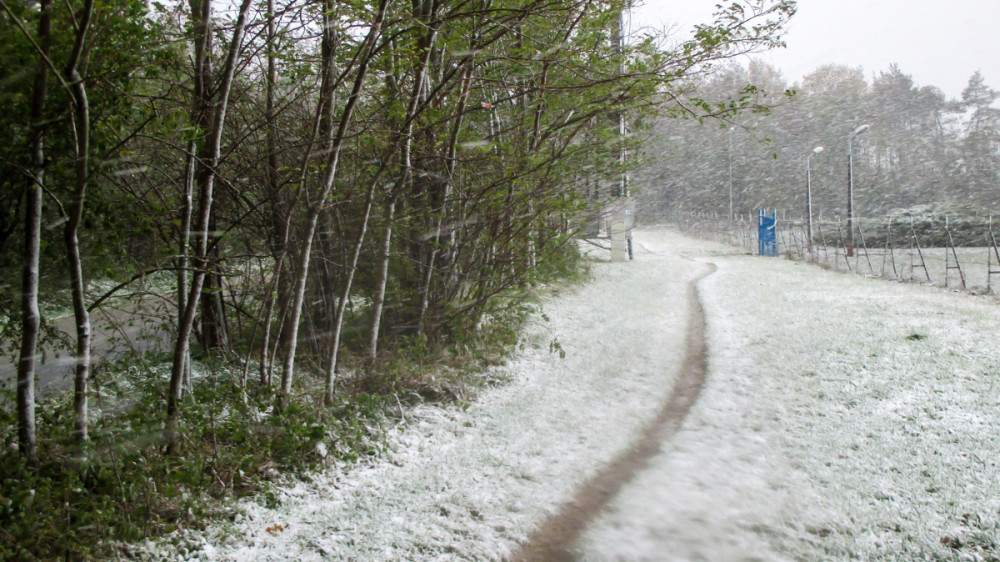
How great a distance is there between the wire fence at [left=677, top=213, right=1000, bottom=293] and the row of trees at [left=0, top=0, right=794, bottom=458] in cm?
1259

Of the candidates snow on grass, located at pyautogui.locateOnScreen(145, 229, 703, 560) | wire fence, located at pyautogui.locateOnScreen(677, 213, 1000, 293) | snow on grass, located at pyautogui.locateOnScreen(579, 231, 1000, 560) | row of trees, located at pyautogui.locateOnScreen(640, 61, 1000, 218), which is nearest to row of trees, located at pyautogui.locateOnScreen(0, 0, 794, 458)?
snow on grass, located at pyautogui.locateOnScreen(145, 229, 703, 560)

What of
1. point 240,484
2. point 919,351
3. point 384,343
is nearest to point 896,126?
point 919,351

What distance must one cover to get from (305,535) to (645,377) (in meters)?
4.99

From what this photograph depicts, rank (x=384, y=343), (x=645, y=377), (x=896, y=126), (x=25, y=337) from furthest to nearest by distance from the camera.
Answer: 1. (x=896, y=126)
2. (x=645, y=377)
3. (x=384, y=343)
4. (x=25, y=337)

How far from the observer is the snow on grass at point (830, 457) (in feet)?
12.6

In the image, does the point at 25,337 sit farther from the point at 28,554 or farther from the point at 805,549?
the point at 805,549

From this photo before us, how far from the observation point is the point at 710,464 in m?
5.12

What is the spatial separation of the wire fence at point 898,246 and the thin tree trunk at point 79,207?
16.8 meters

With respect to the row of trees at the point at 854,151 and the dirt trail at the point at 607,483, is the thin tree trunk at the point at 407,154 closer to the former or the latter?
the dirt trail at the point at 607,483

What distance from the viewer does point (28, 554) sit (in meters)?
2.88

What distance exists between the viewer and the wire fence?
17703 mm

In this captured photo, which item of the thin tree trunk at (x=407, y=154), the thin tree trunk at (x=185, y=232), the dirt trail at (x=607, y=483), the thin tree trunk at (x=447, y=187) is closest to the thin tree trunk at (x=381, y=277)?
the thin tree trunk at (x=407, y=154)

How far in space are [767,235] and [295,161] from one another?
90.2 feet

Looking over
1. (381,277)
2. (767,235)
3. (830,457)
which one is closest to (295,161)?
(381,277)
